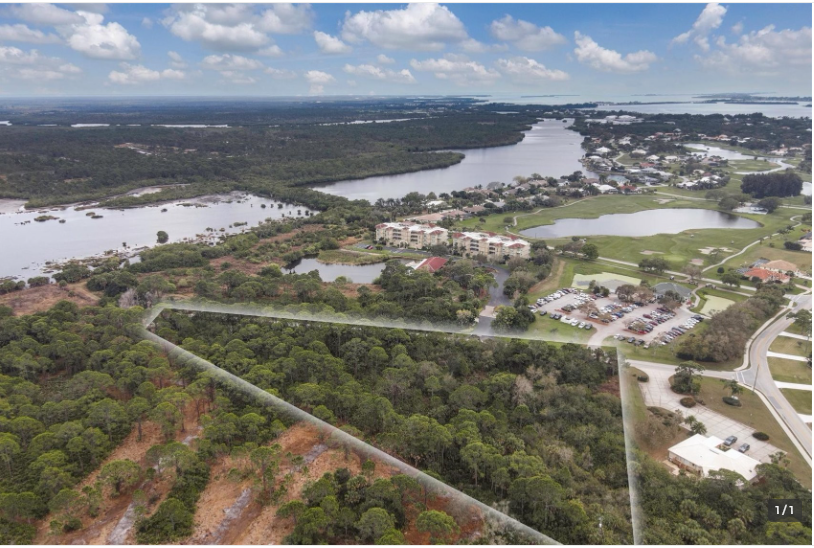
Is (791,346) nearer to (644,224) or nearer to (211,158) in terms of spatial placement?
(644,224)

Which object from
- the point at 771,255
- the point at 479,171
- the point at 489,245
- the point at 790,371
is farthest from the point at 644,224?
the point at 479,171

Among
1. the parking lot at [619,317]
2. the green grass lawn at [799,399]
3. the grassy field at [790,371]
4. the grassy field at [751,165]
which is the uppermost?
the grassy field at [751,165]

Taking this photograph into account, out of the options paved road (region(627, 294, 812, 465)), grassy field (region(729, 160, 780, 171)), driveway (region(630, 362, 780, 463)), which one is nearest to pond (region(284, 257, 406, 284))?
driveway (region(630, 362, 780, 463))

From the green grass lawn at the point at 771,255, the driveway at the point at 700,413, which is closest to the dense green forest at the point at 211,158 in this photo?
the green grass lawn at the point at 771,255

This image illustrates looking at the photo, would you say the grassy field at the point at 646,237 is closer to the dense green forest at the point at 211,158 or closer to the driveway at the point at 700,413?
the driveway at the point at 700,413

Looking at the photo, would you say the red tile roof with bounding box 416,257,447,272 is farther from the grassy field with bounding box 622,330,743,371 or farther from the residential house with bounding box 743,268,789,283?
the residential house with bounding box 743,268,789,283
